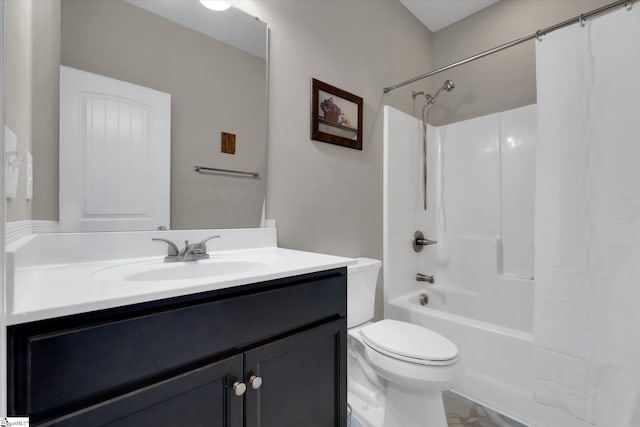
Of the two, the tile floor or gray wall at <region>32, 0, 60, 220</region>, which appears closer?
gray wall at <region>32, 0, 60, 220</region>

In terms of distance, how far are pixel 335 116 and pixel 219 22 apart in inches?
28.5

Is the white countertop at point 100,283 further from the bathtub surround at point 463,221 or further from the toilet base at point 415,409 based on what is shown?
the bathtub surround at point 463,221

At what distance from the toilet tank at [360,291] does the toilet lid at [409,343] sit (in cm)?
11

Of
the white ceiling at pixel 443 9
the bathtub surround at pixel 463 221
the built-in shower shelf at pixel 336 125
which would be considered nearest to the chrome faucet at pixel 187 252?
the built-in shower shelf at pixel 336 125

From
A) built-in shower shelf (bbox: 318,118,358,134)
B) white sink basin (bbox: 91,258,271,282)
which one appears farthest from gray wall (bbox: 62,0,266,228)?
built-in shower shelf (bbox: 318,118,358,134)

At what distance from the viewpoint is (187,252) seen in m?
1.08

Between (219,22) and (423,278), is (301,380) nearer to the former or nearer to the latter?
(219,22)

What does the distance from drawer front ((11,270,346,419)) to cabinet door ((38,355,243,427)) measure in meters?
0.02

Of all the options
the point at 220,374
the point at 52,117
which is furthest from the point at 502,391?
the point at 52,117

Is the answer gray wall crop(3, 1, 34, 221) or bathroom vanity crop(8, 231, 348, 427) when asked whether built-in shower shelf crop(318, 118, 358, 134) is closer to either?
bathroom vanity crop(8, 231, 348, 427)

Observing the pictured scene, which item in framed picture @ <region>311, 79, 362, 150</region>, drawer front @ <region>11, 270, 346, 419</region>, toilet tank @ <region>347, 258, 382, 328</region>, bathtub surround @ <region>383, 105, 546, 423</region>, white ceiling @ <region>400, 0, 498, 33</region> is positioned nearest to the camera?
drawer front @ <region>11, 270, 346, 419</region>

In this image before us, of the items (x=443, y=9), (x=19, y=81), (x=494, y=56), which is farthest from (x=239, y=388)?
(x=443, y=9)

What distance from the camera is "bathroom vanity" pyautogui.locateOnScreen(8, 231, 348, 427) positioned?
1.66 feet

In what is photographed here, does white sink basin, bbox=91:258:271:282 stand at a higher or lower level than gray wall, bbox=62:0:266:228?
lower
